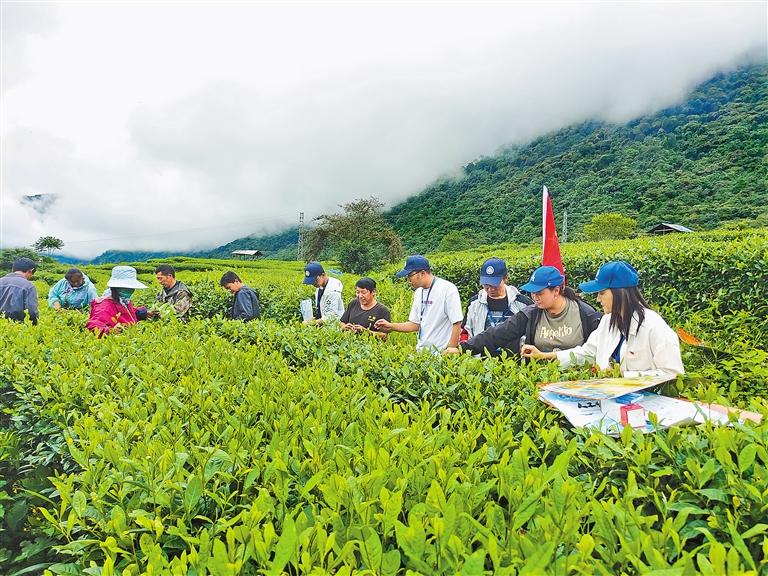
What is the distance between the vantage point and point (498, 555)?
1098mm

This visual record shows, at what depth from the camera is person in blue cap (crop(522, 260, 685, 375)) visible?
9.12ft

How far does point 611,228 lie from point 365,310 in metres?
46.6

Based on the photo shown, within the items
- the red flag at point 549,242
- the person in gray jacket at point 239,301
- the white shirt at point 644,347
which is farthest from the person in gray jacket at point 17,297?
the white shirt at point 644,347

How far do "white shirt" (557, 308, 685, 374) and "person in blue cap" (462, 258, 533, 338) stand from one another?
1470 millimetres

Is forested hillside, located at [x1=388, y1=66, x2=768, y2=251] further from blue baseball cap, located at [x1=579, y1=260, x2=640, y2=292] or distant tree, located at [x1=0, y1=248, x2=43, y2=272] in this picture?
blue baseball cap, located at [x1=579, y1=260, x2=640, y2=292]

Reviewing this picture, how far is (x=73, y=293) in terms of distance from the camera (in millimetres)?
8047

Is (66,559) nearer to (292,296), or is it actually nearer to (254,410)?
(254,410)

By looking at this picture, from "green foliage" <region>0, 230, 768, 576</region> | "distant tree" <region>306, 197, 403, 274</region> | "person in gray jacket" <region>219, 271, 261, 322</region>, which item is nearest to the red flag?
"green foliage" <region>0, 230, 768, 576</region>

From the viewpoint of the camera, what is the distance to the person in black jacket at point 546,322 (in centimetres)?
380

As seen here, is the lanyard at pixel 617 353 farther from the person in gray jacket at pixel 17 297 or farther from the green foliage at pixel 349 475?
the person in gray jacket at pixel 17 297

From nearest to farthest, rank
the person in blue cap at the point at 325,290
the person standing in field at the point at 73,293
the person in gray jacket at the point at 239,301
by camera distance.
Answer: the person in gray jacket at the point at 239,301 < the person in blue cap at the point at 325,290 < the person standing in field at the point at 73,293

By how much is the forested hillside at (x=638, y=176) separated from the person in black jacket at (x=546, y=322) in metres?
47.7

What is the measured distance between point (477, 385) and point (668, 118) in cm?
8470

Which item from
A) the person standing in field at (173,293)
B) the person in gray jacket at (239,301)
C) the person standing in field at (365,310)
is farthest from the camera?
the person in gray jacket at (239,301)
